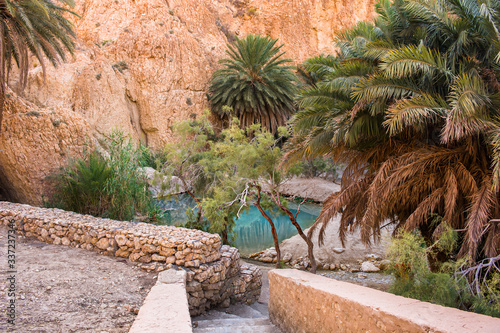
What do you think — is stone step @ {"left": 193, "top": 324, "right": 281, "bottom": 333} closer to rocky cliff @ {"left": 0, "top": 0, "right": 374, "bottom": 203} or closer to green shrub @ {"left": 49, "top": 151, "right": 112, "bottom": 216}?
green shrub @ {"left": 49, "top": 151, "right": 112, "bottom": 216}

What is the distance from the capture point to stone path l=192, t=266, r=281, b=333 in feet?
13.4

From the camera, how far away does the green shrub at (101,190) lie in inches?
338

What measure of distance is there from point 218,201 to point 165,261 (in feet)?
9.81

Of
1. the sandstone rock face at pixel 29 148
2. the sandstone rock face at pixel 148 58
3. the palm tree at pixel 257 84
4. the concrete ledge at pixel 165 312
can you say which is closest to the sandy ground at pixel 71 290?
the concrete ledge at pixel 165 312

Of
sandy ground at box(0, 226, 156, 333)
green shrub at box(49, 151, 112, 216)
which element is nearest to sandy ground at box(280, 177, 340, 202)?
green shrub at box(49, 151, 112, 216)

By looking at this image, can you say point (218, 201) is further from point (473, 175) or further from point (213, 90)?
point (213, 90)

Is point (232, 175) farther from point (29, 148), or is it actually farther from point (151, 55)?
point (151, 55)

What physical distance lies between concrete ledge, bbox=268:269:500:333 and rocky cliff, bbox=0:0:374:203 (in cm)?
859

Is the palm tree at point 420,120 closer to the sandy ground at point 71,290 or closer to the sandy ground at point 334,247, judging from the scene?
the sandy ground at point 334,247

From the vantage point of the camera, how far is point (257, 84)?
20.4 m

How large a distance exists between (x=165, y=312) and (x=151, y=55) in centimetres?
2187

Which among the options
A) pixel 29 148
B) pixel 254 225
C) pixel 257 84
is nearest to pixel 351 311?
pixel 29 148

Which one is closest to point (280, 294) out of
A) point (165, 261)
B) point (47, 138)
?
point (165, 261)

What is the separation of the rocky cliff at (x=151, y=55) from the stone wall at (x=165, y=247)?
13.4ft
